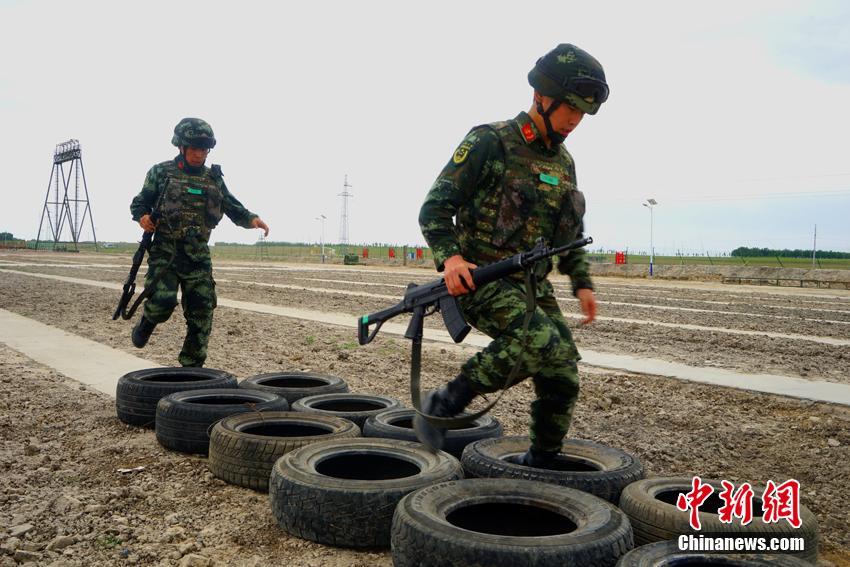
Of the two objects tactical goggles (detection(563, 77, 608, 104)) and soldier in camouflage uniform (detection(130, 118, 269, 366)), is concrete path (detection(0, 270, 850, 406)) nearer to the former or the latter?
soldier in camouflage uniform (detection(130, 118, 269, 366))

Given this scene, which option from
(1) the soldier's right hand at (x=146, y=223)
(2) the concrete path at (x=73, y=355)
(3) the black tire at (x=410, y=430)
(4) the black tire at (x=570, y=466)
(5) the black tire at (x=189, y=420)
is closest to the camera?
(4) the black tire at (x=570, y=466)

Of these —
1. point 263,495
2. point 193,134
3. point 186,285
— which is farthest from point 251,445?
point 193,134

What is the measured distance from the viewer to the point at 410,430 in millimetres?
4188

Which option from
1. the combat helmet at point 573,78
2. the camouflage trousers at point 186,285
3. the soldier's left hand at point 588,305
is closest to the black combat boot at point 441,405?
the soldier's left hand at point 588,305

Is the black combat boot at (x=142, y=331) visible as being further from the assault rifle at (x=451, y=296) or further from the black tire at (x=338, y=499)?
the black tire at (x=338, y=499)

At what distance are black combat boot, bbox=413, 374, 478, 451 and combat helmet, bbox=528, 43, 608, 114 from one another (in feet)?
4.82

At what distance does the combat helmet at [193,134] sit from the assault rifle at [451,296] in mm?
3207

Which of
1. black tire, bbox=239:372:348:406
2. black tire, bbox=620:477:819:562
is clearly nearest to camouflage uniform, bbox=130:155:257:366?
black tire, bbox=239:372:348:406

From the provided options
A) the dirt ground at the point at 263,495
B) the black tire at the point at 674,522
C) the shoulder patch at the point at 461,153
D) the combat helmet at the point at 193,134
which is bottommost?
the dirt ground at the point at 263,495

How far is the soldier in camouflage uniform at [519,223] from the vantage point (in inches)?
131

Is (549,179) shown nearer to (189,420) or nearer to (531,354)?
(531,354)

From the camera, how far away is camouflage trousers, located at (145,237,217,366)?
6395mm

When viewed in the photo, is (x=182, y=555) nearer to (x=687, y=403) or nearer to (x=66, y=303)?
(x=687, y=403)

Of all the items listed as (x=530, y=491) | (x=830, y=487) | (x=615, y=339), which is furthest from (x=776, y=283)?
(x=530, y=491)
